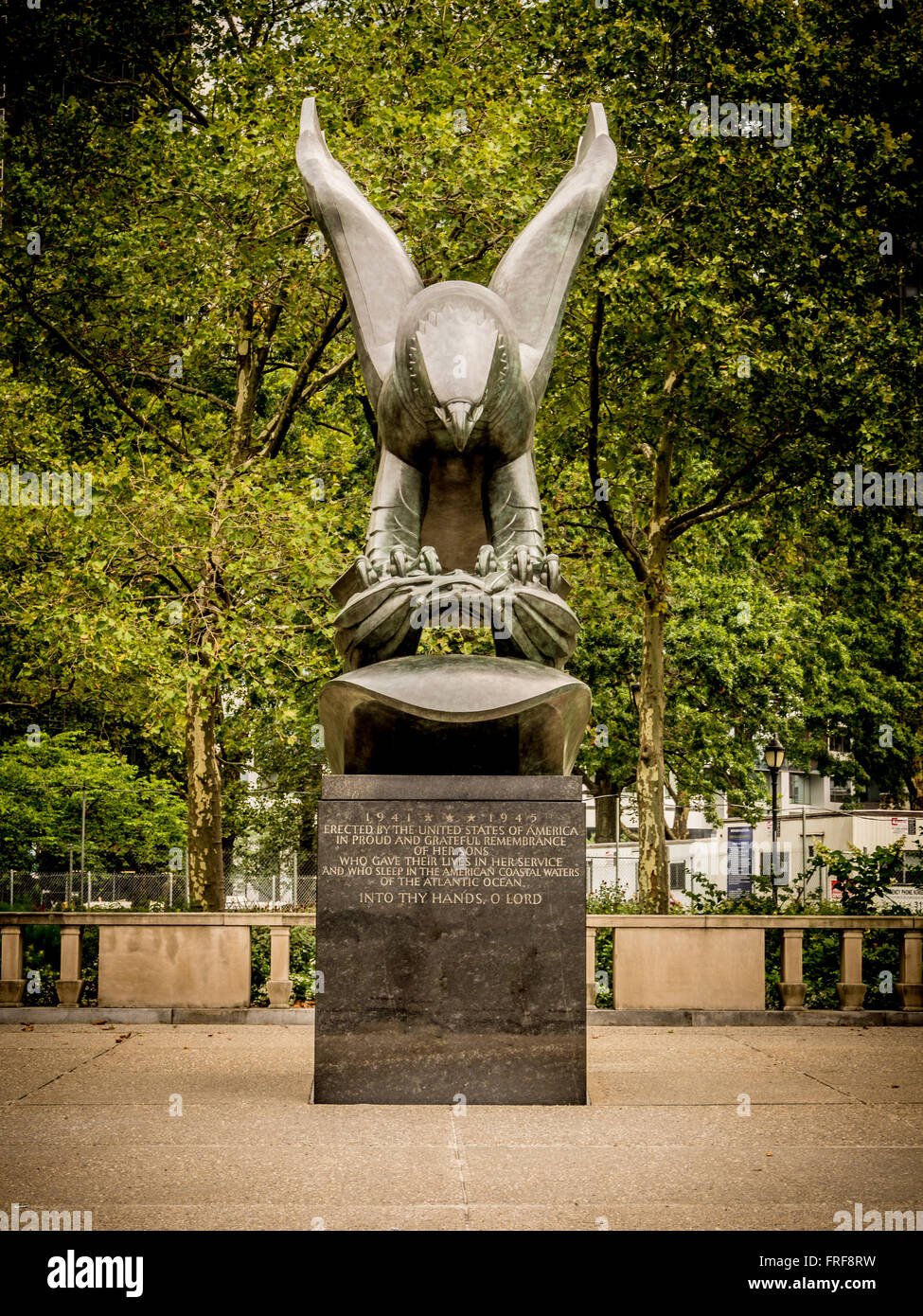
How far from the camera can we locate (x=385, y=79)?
19812mm

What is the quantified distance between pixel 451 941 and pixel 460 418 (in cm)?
315

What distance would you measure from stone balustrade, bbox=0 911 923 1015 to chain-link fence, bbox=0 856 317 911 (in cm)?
1467

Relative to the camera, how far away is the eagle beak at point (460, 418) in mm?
8805

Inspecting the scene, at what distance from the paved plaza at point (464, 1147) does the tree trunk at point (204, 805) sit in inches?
399

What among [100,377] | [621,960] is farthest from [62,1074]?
[100,377]

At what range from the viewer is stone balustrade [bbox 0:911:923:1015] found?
40.3 ft

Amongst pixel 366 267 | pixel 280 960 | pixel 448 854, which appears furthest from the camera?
pixel 280 960

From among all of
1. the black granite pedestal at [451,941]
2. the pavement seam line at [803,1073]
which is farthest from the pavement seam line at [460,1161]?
the pavement seam line at [803,1073]

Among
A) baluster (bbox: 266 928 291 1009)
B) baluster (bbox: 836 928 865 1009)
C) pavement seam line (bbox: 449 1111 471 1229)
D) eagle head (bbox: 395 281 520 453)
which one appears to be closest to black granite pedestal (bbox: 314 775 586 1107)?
pavement seam line (bbox: 449 1111 471 1229)

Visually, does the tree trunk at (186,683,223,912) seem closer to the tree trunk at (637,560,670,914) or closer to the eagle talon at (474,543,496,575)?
the tree trunk at (637,560,670,914)

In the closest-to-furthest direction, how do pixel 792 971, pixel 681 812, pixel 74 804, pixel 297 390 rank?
pixel 792 971 < pixel 297 390 < pixel 74 804 < pixel 681 812

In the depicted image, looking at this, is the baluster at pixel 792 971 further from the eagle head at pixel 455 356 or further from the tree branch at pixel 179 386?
the tree branch at pixel 179 386

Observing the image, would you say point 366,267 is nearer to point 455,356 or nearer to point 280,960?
point 455,356

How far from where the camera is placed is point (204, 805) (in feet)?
66.9
